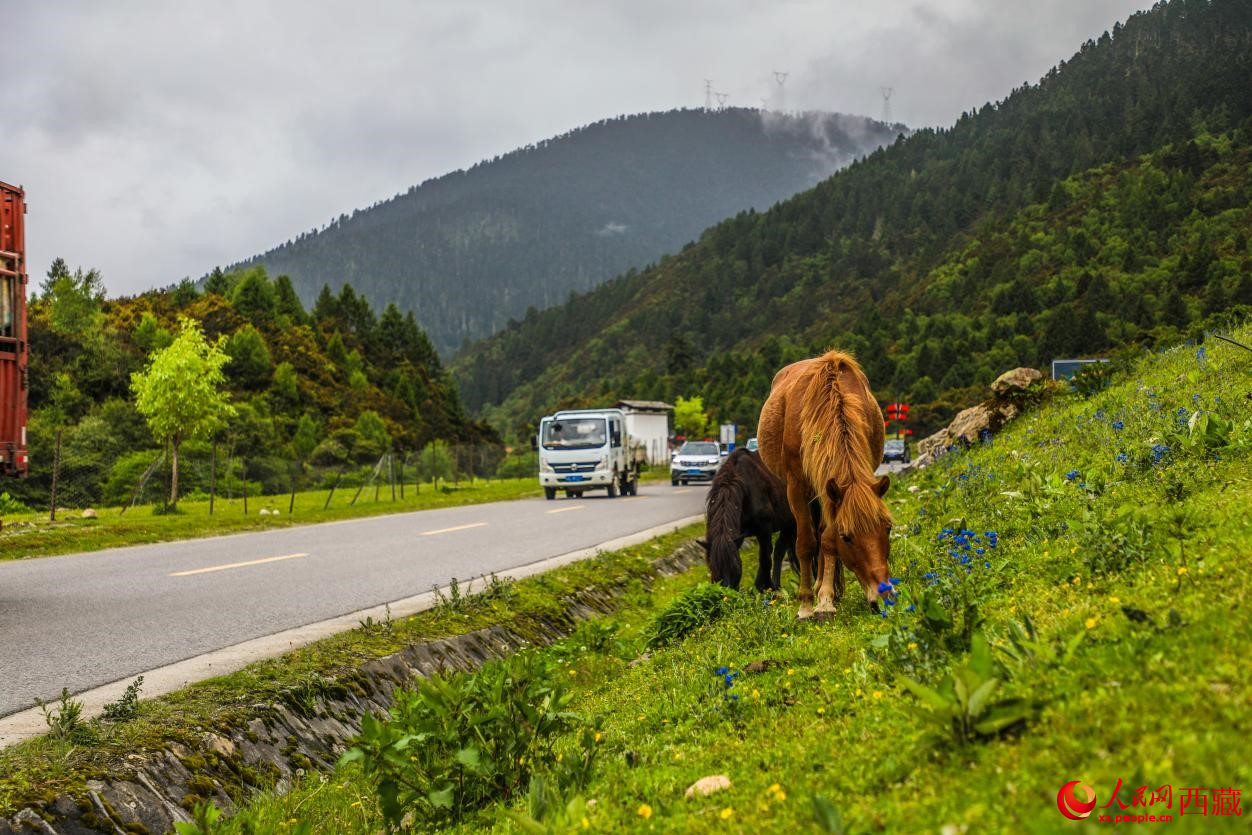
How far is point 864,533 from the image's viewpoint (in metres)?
5.86

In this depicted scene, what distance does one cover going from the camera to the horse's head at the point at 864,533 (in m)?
5.83

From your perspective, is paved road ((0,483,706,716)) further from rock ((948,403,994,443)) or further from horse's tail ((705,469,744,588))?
rock ((948,403,994,443))

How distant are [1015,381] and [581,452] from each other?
56.1ft

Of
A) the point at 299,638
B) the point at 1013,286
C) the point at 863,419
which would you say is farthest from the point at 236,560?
the point at 1013,286

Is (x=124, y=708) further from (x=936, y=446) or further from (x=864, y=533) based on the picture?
(x=936, y=446)

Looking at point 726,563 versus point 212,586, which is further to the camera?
point 212,586

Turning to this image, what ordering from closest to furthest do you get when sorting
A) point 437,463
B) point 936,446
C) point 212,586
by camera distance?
point 212,586
point 936,446
point 437,463

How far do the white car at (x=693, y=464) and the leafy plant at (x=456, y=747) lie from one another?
1554 inches

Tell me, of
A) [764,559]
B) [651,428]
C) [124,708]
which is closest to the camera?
[124,708]

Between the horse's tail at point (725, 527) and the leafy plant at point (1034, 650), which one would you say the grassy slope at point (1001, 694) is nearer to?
the leafy plant at point (1034, 650)

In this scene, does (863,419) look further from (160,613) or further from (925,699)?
(160,613)


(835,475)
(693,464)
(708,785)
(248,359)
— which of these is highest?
(248,359)

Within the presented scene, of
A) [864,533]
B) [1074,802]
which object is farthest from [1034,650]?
[864,533]

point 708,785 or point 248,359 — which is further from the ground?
point 248,359
